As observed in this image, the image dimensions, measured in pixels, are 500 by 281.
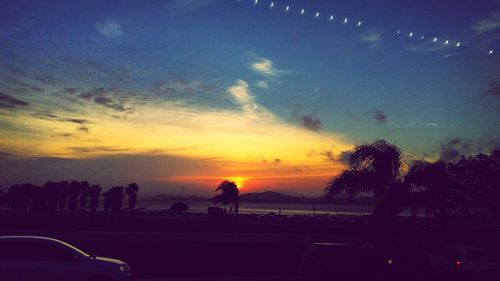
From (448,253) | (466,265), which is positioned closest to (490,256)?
Answer: (466,265)

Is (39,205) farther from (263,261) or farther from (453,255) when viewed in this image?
(453,255)

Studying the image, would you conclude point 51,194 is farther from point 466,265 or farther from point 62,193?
point 466,265

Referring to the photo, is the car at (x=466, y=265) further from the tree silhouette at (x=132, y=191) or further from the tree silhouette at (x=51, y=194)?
the tree silhouette at (x=51, y=194)

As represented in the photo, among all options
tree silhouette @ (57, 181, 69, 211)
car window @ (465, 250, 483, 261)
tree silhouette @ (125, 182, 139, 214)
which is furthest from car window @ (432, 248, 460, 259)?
tree silhouette @ (57, 181, 69, 211)

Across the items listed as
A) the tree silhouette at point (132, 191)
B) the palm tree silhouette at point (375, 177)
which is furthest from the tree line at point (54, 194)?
the palm tree silhouette at point (375, 177)

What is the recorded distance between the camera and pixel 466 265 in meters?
15.0

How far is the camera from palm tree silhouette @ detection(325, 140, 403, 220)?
70.7 ft

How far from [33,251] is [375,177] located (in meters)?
15.5

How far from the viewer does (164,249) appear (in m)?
24.1

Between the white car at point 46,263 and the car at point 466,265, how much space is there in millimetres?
10920

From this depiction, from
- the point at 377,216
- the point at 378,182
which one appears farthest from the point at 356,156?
the point at 377,216

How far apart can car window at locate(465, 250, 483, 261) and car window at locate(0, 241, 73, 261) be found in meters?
12.9

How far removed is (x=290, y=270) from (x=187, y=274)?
490 centimetres

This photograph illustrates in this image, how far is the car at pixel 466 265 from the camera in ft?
Result: 49.2
